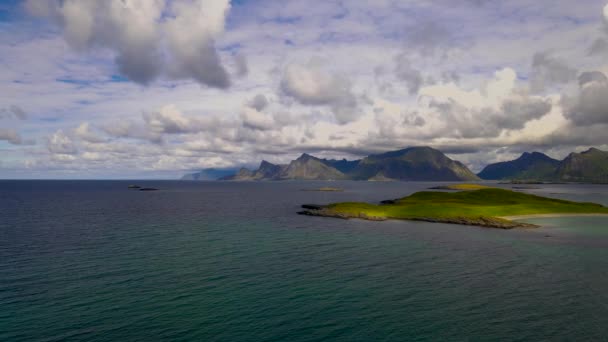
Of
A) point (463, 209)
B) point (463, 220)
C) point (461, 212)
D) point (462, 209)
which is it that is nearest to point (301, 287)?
point (463, 220)

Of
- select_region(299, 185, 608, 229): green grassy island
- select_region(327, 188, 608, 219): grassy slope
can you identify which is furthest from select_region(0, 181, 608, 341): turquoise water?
select_region(327, 188, 608, 219): grassy slope

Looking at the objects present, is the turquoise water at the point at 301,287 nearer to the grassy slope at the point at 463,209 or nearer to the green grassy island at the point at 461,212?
the green grassy island at the point at 461,212

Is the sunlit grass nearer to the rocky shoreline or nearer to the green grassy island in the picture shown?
the green grassy island

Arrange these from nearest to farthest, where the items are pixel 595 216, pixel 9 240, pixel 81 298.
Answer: pixel 81 298, pixel 9 240, pixel 595 216

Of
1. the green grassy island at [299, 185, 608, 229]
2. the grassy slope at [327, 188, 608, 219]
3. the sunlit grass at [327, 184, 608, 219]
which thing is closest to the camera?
the green grassy island at [299, 185, 608, 229]

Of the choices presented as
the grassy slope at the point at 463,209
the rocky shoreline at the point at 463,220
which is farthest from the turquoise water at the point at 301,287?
the grassy slope at the point at 463,209

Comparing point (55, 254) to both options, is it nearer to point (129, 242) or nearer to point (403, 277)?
point (129, 242)

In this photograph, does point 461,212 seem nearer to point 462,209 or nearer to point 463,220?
point 462,209

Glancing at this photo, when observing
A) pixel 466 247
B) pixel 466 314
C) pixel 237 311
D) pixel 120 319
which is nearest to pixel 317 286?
pixel 237 311
